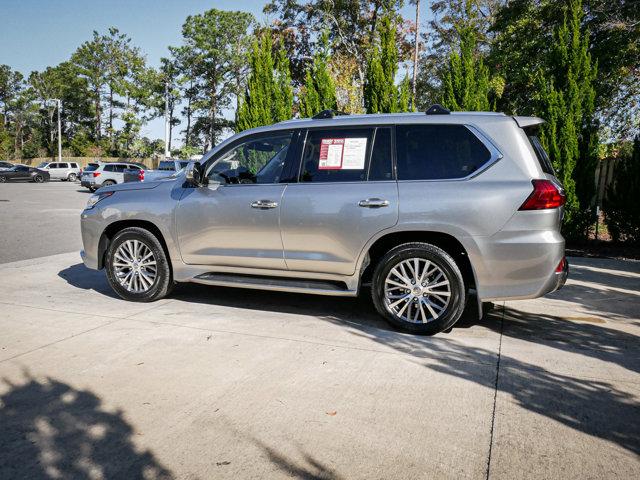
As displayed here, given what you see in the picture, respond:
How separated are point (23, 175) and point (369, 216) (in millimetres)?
42443

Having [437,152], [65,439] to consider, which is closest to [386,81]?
[437,152]

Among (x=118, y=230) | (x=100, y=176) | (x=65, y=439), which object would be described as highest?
(x=100, y=176)

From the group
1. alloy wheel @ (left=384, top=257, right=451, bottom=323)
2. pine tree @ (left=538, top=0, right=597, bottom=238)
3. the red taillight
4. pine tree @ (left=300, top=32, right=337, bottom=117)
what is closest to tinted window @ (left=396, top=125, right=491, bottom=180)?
the red taillight

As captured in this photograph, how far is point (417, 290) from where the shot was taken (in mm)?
4648

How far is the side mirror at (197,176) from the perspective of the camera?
5430 millimetres

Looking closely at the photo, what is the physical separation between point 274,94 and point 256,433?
11401 millimetres

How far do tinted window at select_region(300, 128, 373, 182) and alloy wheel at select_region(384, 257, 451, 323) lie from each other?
3.03 ft

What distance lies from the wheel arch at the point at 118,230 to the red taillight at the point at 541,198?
3607mm

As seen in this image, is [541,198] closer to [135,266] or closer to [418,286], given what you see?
[418,286]

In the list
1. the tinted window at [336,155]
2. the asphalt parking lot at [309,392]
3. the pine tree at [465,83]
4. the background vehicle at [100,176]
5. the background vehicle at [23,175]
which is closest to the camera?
the asphalt parking lot at [309,392]

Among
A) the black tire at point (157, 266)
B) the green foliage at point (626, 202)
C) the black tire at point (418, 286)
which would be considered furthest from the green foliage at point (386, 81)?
the black tire at point (418, 286)

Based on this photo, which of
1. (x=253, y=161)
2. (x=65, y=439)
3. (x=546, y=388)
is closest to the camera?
(x=65, y=439)

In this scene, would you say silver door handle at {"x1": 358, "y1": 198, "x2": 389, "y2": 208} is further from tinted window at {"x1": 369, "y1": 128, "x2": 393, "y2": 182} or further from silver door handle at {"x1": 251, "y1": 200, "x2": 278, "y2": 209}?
silver door handle at {"x1": 251, "y1": 200, "x2": 278, "y2": 209}

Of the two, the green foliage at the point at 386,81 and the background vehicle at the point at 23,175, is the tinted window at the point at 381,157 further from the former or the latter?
the background vehicle at the point at 23,175
